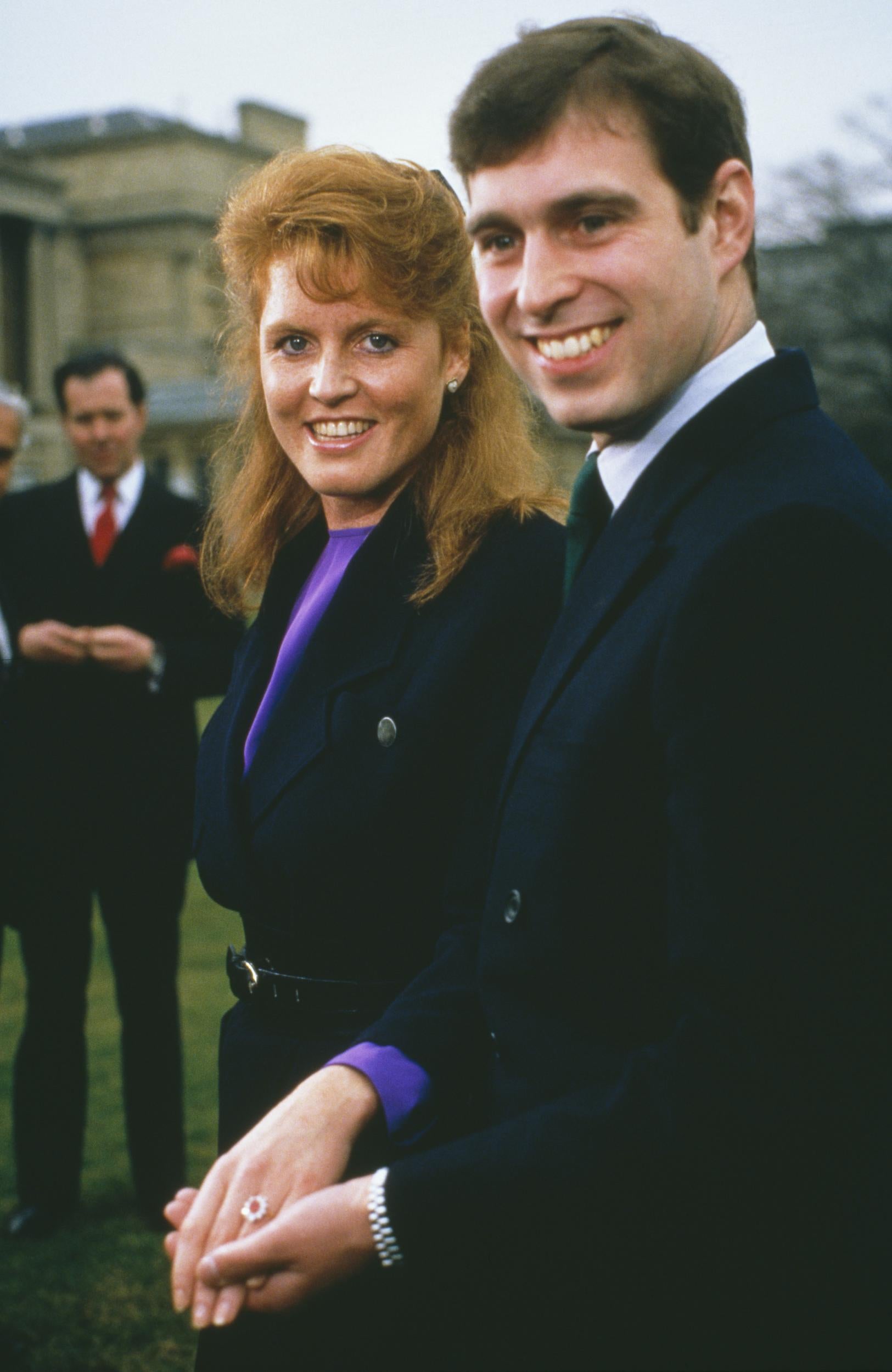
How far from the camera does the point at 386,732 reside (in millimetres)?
2160

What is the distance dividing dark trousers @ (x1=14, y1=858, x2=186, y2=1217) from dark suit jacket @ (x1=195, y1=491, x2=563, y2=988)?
→ 8.39 ft

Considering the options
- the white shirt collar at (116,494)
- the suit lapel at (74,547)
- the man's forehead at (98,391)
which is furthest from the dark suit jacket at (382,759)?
the man's forehead at (98,391)

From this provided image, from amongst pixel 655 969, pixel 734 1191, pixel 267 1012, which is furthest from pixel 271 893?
pixel 734 1191

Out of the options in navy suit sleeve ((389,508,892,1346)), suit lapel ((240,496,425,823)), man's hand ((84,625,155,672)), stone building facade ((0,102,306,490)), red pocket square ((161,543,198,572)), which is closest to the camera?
navy suit sleeve ((389,508,892,1346))

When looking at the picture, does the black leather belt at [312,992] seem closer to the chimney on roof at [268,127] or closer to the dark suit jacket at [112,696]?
the dark suit jacket at [112,696]

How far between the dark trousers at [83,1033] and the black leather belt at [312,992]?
99.0 inches

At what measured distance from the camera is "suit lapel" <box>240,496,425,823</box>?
225 centimetres

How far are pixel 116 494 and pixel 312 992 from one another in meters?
3.39

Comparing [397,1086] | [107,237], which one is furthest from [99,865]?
[107,237]

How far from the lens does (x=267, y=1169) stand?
171 centimetres

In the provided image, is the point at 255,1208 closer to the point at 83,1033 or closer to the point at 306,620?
the point at 306,620

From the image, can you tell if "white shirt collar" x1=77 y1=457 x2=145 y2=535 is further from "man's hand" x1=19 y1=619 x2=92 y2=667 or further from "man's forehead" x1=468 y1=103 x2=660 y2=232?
"man's forehead" x1=468 y1=103 x2=660 y2=232

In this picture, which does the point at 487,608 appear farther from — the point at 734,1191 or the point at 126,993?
the point at 126,993

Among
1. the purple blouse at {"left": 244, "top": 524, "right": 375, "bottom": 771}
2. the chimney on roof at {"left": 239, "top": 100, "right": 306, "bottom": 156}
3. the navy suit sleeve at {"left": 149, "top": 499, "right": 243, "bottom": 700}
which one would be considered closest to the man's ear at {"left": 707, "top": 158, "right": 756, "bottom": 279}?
the purple blouse at {"left": 244, "top": 524, "right": 375, "bottom": 771}
